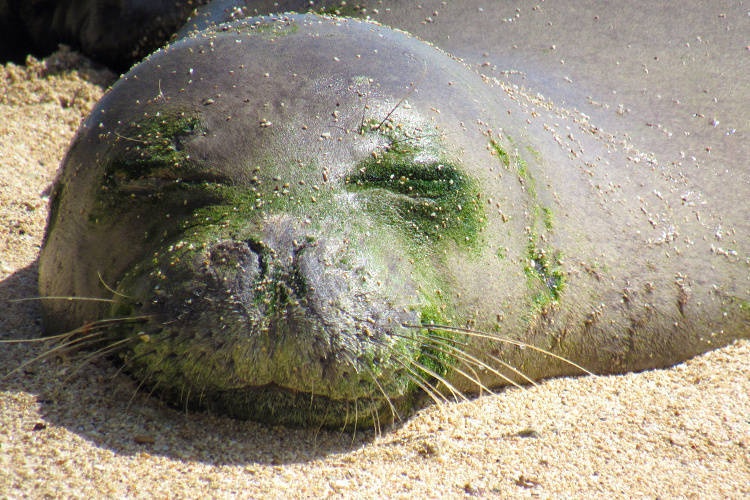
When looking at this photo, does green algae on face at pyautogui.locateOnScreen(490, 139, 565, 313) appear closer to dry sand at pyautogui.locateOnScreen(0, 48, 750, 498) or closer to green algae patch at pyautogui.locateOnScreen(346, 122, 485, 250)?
green algae patch at pyautogui.locateOnScreen(346, 122, 485, 250)

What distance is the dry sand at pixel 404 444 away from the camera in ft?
6.09

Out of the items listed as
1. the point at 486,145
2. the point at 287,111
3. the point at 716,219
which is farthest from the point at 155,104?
the point at 716,219

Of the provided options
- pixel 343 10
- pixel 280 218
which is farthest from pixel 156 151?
pixel 343 10

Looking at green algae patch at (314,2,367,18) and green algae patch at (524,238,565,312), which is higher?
green algae patch at (314,2,367,18)

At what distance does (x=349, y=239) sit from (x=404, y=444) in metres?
0.59

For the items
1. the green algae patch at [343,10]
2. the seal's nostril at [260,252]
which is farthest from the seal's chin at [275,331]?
the green algae patch at [343,10]

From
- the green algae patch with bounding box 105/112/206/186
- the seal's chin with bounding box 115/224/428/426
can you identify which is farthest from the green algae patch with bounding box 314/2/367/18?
the seal's chin with bounding box 115/224/428/426

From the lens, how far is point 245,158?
2242mm

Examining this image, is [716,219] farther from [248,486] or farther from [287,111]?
[248,486]

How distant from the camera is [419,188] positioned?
7.68 ft

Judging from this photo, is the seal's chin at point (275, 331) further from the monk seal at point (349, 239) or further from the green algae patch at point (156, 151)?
the green algae patch at point (156, 151)

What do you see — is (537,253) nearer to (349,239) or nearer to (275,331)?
(349,239)

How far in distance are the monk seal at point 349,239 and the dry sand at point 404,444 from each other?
82mm

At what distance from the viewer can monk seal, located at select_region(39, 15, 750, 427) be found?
202 cm
